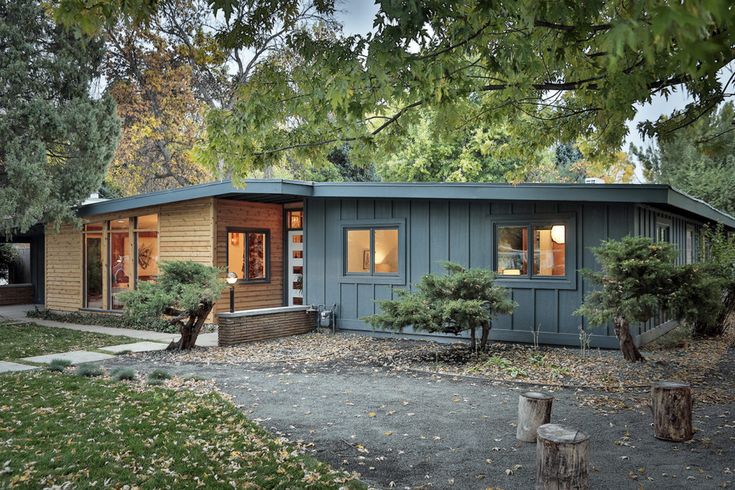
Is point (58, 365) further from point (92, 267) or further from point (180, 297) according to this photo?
point (92, 267)

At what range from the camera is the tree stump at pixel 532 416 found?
16.9ft

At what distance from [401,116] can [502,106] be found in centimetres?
133

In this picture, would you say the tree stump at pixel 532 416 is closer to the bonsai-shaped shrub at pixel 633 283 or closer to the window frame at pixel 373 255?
the bonsai-shaped shrub at pixel 633 283

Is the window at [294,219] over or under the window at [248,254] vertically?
over

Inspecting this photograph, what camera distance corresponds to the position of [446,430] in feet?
18.0

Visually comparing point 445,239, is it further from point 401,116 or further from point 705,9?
point 705,9

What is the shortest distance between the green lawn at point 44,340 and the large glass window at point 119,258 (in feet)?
7.03

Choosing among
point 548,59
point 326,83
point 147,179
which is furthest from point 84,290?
point 548,59

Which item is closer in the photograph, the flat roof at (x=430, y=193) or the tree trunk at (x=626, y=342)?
the tree trunk at (x=626, y=342)

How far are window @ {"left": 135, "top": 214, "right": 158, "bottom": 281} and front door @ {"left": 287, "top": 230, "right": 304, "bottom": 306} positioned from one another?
3219 mm

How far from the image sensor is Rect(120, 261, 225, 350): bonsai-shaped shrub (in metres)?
9.55

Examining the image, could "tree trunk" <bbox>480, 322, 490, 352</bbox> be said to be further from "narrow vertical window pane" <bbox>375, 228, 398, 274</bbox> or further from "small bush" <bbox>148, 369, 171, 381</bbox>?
"small bush" <bbox>148, 369, 171, 381</bbox>

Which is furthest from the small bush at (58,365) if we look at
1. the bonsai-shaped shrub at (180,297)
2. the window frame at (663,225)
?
the window frame at (663,225)

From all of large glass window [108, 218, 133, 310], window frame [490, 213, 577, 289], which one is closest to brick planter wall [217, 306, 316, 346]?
window frame [490, 213, 577, 289]
